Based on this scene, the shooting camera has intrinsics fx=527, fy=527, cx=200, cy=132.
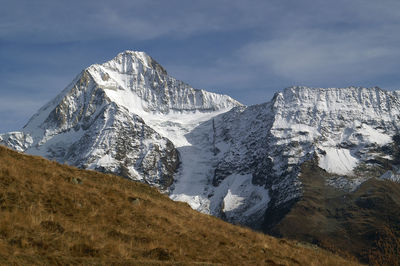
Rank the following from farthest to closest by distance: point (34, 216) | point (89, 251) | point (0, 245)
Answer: point (34, 216) < point (89, 251) < point (0, 245)

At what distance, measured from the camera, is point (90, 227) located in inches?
1161

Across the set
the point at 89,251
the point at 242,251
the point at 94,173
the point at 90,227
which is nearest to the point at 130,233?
the point at 90,227

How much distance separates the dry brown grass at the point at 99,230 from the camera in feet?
84.1

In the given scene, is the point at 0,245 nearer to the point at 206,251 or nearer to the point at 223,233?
the point at 206,251

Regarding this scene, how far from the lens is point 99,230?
97.3 ft

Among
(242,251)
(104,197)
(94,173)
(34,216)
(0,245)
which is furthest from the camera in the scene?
(94,173)

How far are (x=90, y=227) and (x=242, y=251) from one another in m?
9.66

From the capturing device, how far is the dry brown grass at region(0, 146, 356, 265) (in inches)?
1009

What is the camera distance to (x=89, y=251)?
2623 centimetres

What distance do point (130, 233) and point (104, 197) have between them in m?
5.42

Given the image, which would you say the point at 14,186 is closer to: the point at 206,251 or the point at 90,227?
the point at 90,227

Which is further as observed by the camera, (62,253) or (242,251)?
(242,251)

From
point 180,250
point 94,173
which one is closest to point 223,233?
point 180,250

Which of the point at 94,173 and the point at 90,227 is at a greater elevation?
the point at 94,173
